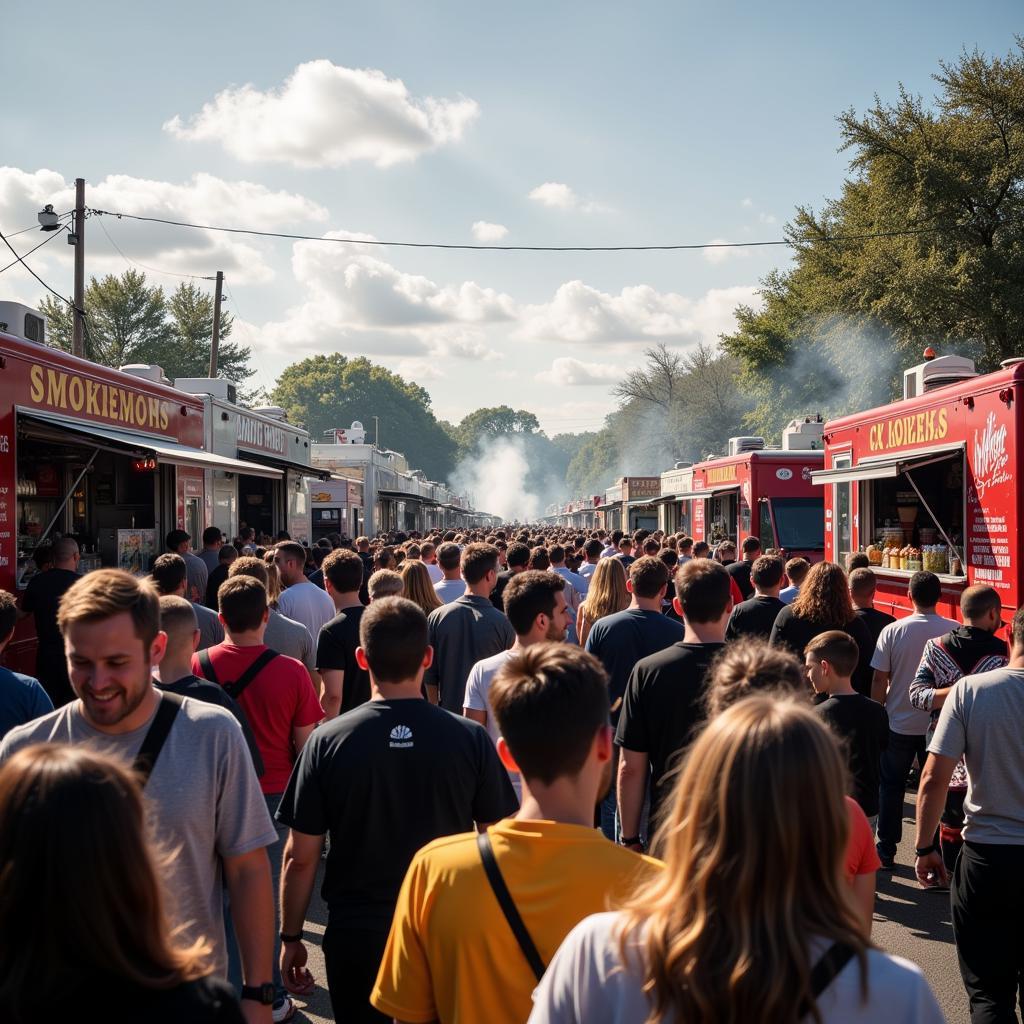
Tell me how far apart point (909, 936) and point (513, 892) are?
169 inches

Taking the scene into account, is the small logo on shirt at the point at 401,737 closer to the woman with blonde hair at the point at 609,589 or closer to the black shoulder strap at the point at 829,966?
the black shoulder strap at the point at 829,966

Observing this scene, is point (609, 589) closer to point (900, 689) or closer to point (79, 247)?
point (900, 689)

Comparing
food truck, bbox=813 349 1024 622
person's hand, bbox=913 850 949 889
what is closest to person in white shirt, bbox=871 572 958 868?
food truck, bbox=813 349 1024 622

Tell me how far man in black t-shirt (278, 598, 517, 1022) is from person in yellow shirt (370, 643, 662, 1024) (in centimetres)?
89

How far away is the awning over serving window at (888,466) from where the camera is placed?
9953 mm

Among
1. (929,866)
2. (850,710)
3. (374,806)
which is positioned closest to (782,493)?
(850,710)

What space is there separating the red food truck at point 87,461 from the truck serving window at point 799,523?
8421mm

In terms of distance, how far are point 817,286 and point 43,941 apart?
34.0m

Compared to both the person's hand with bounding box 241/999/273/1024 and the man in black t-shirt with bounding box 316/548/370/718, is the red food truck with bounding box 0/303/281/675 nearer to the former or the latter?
the man in black t-shirt with bounding box 316/548/370/718

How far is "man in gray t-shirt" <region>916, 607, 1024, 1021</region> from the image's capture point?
3803 mm

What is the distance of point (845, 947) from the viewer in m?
1.67

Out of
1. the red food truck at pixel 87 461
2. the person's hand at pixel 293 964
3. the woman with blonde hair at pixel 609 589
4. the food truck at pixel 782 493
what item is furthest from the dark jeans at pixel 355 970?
the food truck at pixel 782 493

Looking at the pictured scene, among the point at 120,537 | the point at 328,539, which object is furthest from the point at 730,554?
the point at 120,537

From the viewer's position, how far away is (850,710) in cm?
526
